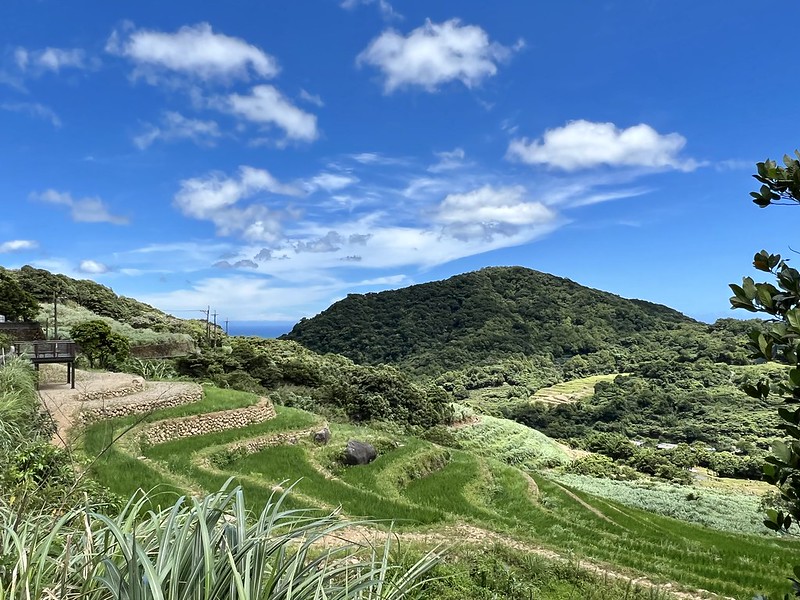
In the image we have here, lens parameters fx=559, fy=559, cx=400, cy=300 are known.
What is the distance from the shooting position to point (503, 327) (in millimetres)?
88938

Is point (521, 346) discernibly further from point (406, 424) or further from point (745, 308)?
point (745, 308)

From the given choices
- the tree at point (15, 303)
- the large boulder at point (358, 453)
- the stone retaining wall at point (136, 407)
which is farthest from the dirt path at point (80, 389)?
the tree at point (15, 303)

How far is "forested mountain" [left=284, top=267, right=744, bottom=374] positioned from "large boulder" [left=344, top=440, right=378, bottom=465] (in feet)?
191

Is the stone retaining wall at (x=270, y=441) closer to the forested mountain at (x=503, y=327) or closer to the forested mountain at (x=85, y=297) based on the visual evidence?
the forested mountain at (x=85, y=297)

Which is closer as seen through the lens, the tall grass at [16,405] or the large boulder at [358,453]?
the tall grass at [16,405]

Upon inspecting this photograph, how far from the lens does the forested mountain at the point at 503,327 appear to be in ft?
266

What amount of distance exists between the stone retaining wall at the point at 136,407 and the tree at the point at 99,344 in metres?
6.52

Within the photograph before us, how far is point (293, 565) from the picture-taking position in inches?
116

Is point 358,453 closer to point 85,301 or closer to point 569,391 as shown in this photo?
point 85,301

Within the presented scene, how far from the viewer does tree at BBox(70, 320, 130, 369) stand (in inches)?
965

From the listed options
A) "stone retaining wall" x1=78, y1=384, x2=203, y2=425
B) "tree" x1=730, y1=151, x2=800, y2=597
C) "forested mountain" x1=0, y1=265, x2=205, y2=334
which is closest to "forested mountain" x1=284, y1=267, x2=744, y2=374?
"forested mountain" x1=0, y1=265, x2=205, y2=334

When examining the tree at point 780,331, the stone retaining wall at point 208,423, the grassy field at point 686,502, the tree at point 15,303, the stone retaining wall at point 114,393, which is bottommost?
the grassy field at point 686,502

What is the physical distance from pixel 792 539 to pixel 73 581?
2019 centimetres

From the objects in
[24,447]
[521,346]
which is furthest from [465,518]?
[521,346]
